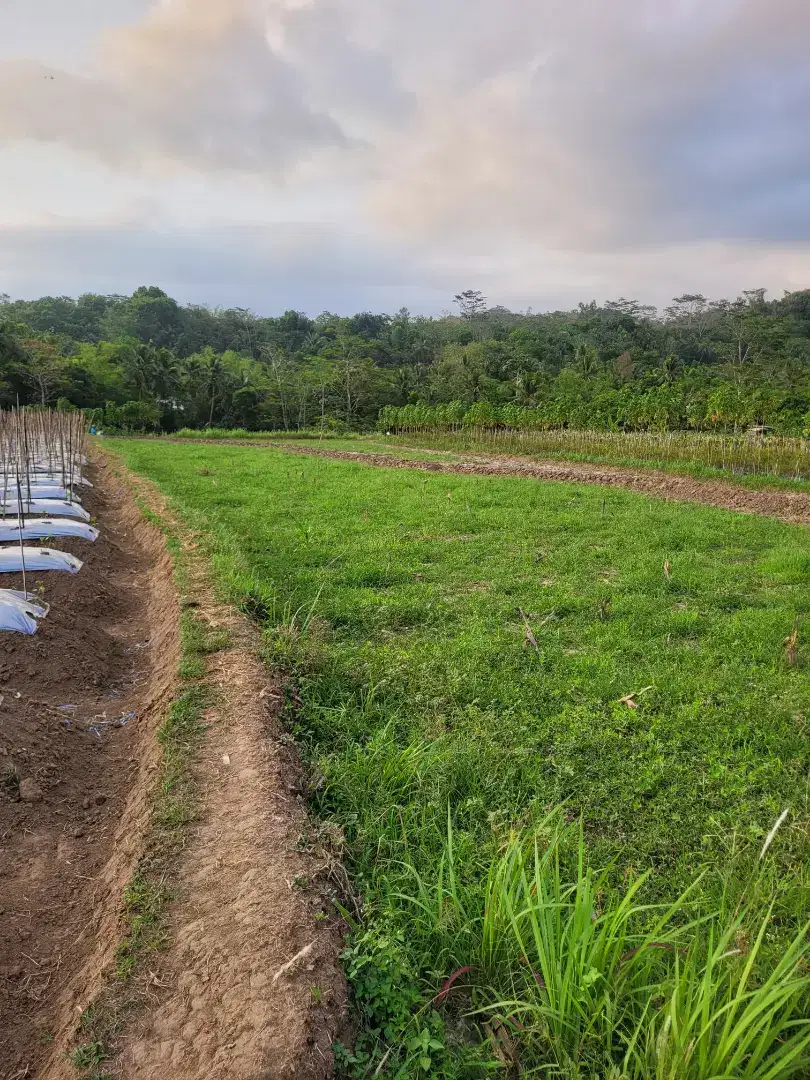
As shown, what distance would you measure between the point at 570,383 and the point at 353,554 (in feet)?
102

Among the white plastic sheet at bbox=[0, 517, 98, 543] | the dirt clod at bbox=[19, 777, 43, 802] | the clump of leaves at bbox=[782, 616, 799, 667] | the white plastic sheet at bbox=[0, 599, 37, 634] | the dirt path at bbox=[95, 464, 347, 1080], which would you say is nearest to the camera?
the dirt path at bbox=[95, 464, 347, 1080]

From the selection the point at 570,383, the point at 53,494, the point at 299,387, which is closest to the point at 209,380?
the point at 299,387

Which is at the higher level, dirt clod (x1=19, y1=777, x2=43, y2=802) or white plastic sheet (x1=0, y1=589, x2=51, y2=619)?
white plastic sheet (x1=0, y1=589, x2=51, y2=619)

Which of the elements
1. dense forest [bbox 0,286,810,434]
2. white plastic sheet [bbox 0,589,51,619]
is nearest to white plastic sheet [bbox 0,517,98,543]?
white plastic sheet [bbox 0,589,51,619]

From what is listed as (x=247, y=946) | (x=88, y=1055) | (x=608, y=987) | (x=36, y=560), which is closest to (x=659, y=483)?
(x=36, y=560)

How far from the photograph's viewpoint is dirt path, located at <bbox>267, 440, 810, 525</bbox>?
35.9 ft

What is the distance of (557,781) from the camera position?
3.35 meters

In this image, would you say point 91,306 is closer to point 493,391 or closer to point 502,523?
point 493,391

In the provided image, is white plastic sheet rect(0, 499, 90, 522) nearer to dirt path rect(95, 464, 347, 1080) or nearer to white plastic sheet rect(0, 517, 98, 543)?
white plastic sheet rect(0, 517, 98, 543)

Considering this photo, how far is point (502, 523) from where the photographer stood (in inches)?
366

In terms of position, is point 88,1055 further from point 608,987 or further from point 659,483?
point 659,483

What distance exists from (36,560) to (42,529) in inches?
69.2

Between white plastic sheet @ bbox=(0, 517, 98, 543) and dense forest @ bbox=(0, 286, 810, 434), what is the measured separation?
16.5 m

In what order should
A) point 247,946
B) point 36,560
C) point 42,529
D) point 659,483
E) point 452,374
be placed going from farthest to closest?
point 452,374
point 659,483
point 42,529
point 36,560
point 247,946
